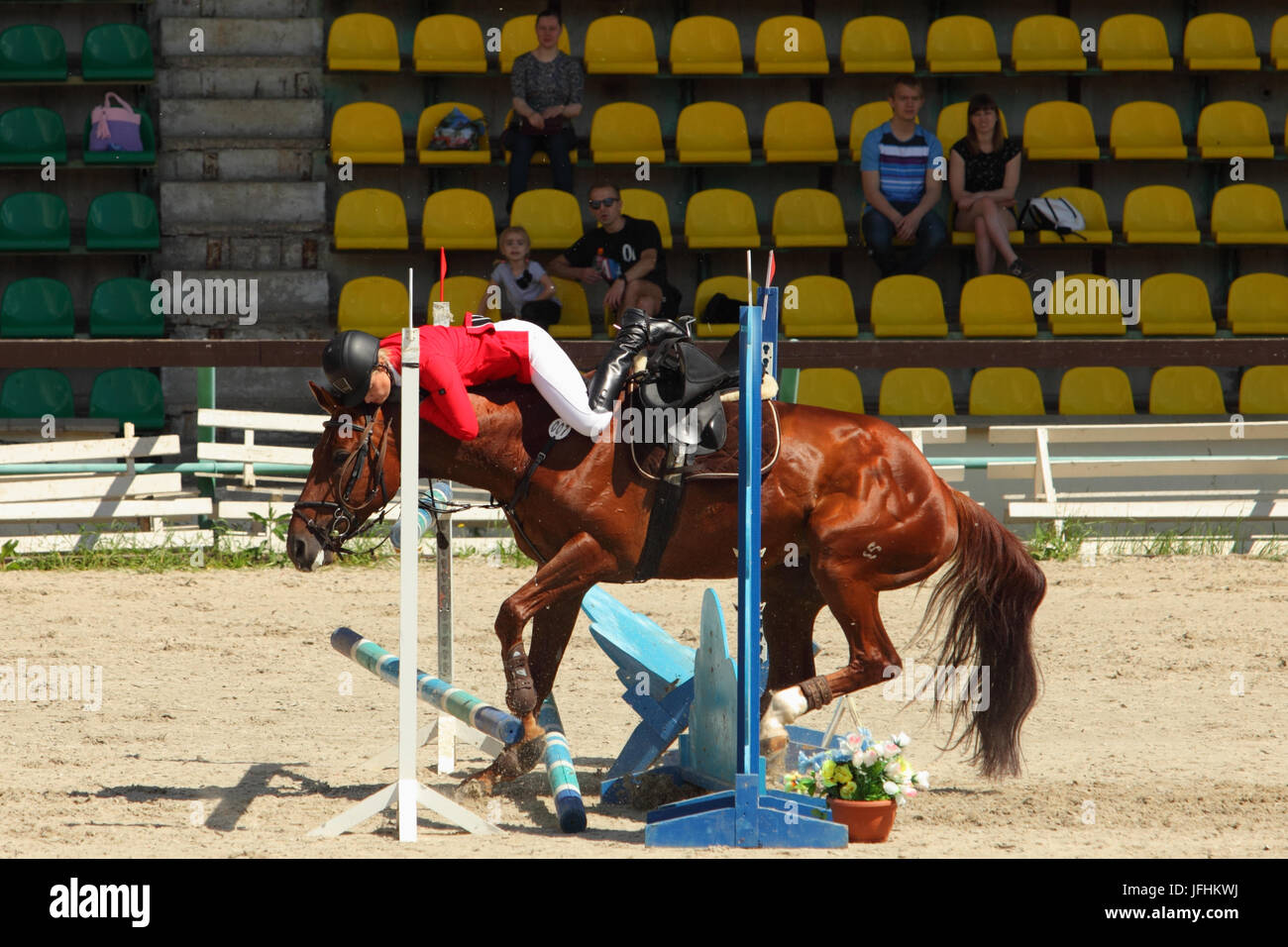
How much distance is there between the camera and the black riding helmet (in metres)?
4.73

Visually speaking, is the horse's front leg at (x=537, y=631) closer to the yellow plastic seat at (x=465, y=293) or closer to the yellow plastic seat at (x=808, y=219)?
the yellow plastic seat at (x=465, y=293)

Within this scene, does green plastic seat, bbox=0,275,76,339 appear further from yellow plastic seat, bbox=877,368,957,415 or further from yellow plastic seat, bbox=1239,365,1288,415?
yellow plastic seat, bbox=1239,365,1288,415

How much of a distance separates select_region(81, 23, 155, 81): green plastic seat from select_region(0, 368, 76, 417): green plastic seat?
8.31ft

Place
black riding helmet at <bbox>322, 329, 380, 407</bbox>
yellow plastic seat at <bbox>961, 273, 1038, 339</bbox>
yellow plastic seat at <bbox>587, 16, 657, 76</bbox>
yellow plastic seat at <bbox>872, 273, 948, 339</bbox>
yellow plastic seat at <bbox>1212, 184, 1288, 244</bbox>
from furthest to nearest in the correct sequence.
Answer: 1. yellow plastic seat at <bbox>587, 16, 657, 76</bbox>
2. yellow plastic seat at <bbox>1212, 184, 1288, 244</bbox>
3. yellow plastic seat at <bbox>961, 273, 1038, 339</bbox>
4. yellow plastic seat at <bbox>872, 273, 948, 339</bbox>
5. black riding helmet at <bbox>322, 329, 380, 407</bbox>

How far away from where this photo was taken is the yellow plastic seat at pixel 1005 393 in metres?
11.3

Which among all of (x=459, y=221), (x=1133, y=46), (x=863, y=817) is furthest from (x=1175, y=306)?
(x=863, y=817)

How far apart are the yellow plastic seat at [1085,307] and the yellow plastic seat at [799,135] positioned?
219 centimetres

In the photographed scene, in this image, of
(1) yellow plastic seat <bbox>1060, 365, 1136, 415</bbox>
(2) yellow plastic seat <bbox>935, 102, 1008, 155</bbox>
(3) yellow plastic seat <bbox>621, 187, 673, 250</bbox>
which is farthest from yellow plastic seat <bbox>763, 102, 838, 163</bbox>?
(1) yellow plastic seat <bbox>1060, 365, 1136, 415</bbox>

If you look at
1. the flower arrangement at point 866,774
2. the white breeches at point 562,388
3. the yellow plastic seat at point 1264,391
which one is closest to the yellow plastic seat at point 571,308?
the yellow plastic seat at point 1264,391

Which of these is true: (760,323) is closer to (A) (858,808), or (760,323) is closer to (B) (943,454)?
(A) (858,808)

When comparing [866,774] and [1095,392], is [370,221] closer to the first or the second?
[1095,392]

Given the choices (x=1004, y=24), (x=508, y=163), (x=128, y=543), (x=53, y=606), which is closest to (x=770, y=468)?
(x=53, y=606)

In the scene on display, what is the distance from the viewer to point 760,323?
4.37 m

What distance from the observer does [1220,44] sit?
12641 mm
